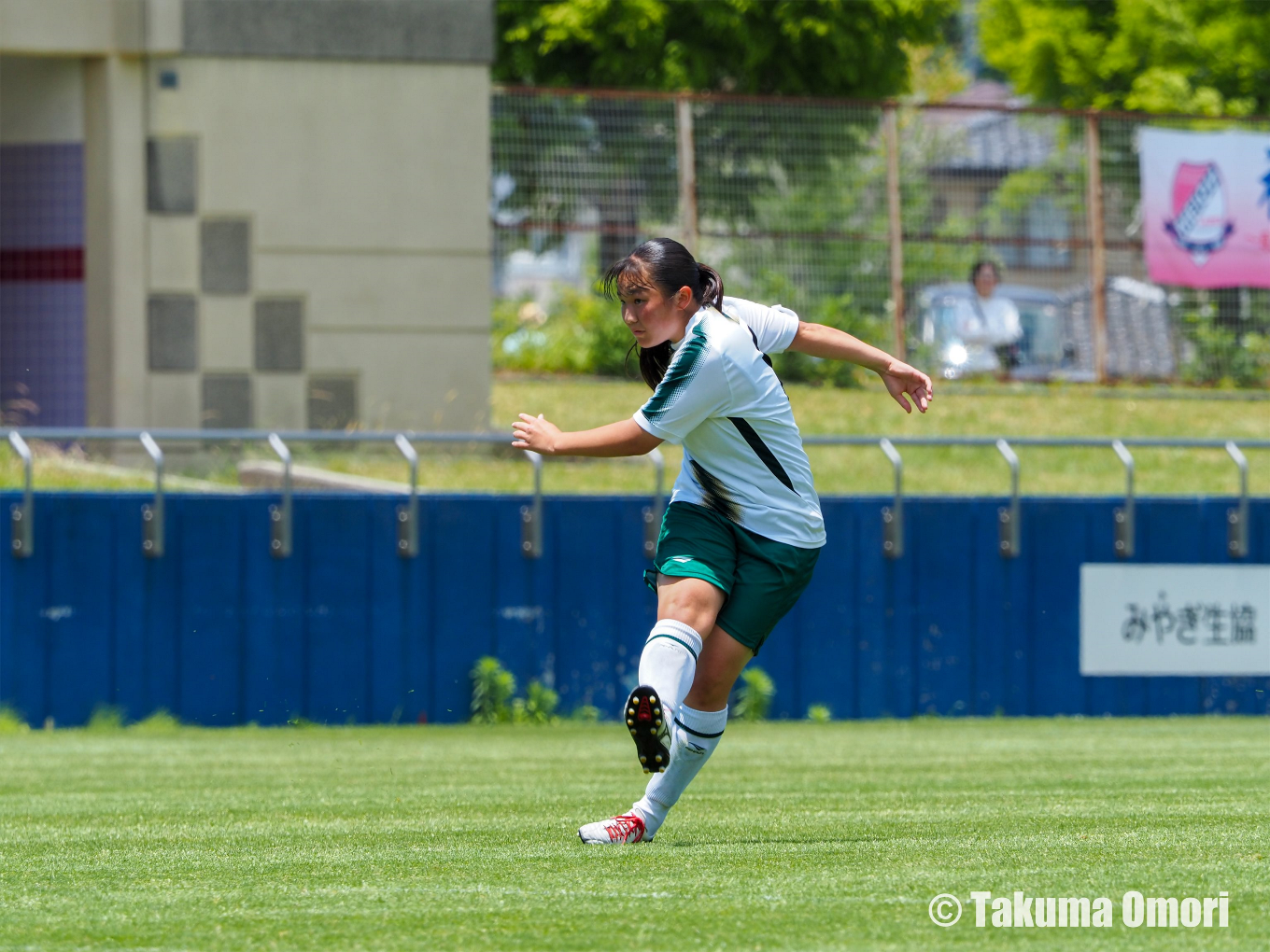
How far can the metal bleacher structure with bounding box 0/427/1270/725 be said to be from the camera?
1240cm

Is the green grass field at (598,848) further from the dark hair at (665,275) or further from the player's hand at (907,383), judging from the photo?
the dark hair at (665,275)

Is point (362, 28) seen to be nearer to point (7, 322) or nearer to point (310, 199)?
point (310, 199)

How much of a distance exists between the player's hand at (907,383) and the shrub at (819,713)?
765 cm

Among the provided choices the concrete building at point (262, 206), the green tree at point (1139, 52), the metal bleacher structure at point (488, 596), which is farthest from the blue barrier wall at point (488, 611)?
the green tree at point (1139, 52)

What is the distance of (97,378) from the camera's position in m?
17.5

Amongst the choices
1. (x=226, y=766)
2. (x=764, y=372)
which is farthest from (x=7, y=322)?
(x=764, y=372)

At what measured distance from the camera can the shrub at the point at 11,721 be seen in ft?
40.0

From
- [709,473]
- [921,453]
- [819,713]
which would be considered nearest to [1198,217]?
[921,453]

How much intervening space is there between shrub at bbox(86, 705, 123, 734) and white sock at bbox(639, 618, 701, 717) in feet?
25.6

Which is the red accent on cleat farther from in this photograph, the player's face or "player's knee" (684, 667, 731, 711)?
the player's face

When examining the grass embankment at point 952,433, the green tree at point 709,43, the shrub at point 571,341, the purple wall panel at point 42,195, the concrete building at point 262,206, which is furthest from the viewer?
the green tree at point 709,43

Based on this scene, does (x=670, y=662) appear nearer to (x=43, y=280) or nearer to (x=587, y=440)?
(x=587, y=440)

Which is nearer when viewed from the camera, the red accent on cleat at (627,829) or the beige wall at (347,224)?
the red accent on cleat at (627,829)

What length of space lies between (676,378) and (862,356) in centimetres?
70
